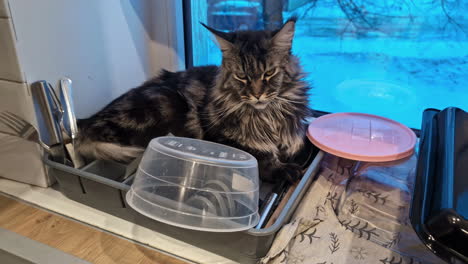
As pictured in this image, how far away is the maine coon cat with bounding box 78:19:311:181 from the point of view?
110 cm

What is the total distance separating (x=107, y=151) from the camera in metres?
1.09

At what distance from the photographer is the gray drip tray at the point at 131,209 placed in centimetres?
79

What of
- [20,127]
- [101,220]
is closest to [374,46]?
[101,220]

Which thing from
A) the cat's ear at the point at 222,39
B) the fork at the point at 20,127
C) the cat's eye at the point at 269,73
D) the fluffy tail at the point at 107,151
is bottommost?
the fluffy tail at the point at 107,151

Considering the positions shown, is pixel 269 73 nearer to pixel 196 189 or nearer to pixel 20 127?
pixel 196 189

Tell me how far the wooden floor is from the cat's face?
1.72 feet

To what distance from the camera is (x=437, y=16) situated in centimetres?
118

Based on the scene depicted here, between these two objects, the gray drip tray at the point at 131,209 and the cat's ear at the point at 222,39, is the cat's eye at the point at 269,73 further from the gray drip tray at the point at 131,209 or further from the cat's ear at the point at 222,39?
the gray drip tray at the point at 131,209

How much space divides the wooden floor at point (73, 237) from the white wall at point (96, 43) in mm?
359

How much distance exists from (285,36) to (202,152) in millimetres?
470

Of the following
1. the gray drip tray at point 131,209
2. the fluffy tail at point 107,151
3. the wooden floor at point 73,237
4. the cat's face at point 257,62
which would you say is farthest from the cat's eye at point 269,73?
the wooden floor at point 73,237

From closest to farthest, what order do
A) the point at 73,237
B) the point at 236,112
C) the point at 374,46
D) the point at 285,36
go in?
the point at 73,237
the point at 285,36
the point at 236,112
the point at 374,46

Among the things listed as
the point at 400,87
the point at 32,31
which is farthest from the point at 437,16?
the point at 32,31

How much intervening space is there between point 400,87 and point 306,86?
409 mm
